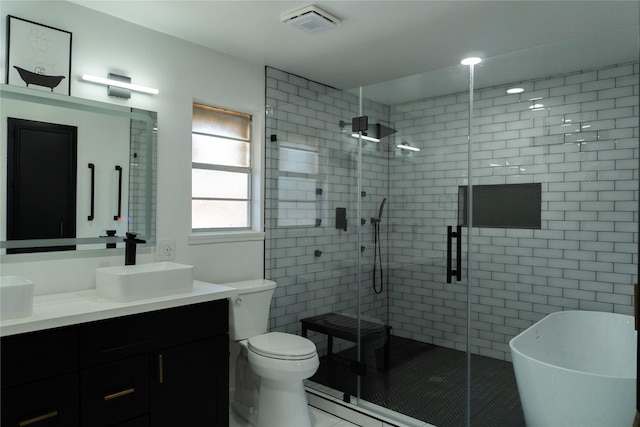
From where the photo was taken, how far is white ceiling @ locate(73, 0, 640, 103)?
2379 mm

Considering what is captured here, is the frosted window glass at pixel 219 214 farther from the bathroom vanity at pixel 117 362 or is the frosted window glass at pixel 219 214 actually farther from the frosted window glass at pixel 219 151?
the bathroom vanity at pixel 117 362

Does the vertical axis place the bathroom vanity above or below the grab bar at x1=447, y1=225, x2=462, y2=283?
below

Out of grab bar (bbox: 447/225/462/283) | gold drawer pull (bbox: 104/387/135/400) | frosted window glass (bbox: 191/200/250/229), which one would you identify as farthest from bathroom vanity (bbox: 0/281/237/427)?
grab bar (bbox: 447/225/462/283)

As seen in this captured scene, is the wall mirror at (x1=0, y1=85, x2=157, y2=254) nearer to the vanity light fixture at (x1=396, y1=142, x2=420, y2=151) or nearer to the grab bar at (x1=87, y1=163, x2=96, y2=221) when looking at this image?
the grab bar at (x1=87, y1=163, x2=96, y2=221)

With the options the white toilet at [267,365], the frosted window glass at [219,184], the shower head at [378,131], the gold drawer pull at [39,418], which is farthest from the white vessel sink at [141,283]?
the shower head at [378,131]

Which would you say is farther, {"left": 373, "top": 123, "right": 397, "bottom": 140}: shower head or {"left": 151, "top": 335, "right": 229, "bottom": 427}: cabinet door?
{"left": 373, "top": 123, "right": 397, "bottom": 140}: shower head

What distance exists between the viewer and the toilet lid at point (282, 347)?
8.41 feet

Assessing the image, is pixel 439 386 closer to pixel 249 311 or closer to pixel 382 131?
pixel 249 311

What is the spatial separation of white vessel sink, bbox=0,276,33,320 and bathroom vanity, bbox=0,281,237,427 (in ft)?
0.12

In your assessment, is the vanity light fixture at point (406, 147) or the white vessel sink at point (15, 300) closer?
the white vessel sink at point (15, 300)

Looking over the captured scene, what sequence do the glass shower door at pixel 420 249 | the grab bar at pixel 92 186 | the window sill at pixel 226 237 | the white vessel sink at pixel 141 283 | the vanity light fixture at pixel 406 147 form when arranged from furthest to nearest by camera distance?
the window sill at pixel 226 237, the vanity light fixture at pixel 406 147, the glass shower door at pixel 420 249, the grab bar at pixel 92 186, the white vessel sink at pixel 141 283

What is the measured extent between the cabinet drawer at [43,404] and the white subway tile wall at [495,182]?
1.85 meters

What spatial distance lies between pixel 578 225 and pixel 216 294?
6.67 ft

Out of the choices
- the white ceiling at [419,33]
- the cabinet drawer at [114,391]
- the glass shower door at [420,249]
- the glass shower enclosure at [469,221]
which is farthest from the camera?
the glass shower door at [420,249]
